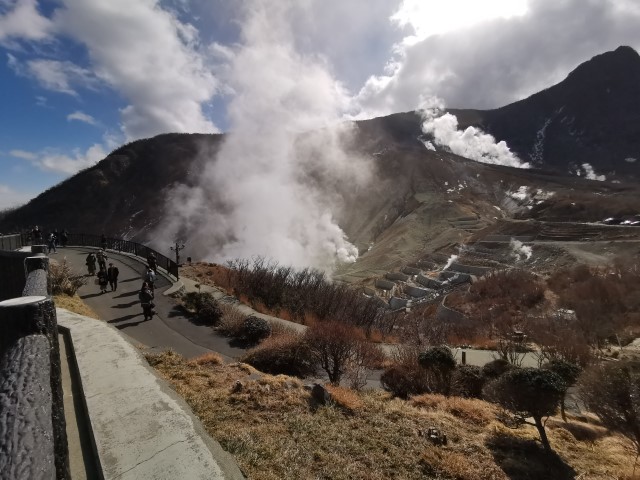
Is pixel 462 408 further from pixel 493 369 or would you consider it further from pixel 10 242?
pixel 10 242

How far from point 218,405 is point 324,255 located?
59.0 metres

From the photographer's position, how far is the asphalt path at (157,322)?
488 inches

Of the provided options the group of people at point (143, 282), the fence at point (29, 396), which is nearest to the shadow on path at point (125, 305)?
the group of people at point (143, 282)

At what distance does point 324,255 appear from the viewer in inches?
2562

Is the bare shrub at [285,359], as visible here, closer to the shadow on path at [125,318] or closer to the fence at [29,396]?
the shadow on path at [125,318]

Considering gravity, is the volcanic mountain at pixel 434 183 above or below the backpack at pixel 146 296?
above

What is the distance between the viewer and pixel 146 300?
14.2 m

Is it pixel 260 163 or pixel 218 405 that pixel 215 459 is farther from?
pixel 260 163

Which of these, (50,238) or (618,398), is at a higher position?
(50,238)

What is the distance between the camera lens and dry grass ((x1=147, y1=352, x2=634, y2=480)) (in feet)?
16.0

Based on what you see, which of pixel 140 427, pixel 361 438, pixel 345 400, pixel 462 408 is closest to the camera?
pixel 140 427

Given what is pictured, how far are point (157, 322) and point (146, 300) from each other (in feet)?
2.99

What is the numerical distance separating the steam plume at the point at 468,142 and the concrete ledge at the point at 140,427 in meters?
140

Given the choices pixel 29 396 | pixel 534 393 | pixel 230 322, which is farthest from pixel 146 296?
pixel 29 396
